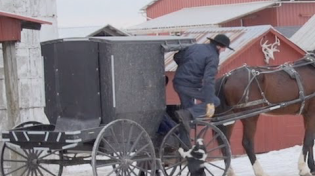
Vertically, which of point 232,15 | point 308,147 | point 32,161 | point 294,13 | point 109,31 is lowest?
point 308,147

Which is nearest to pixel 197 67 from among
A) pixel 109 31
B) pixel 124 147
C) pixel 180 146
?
pixel 180 146

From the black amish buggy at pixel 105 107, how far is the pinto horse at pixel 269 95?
1.47 metres

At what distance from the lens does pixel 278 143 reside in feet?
63.0

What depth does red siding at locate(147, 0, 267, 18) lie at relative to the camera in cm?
4459

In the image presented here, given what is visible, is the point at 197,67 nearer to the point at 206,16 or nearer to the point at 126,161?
the point at 126,161

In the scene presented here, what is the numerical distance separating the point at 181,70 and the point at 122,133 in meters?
1.54

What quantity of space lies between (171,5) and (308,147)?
35.9m

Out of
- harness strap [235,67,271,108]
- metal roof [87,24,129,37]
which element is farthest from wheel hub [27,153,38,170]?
metal roof [87,24,129,37]

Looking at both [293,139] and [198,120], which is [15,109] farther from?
[293,139]

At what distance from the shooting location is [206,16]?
3997cm

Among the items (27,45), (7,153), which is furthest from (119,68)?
(27,45)

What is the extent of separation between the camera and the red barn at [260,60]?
18.0m

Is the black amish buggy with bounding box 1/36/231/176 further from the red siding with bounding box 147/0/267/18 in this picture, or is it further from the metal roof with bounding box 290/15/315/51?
the red siding with bounding box 147/0/267/18

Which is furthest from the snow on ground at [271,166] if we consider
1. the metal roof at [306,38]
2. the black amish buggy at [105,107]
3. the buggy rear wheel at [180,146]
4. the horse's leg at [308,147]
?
the metal roof at [306,38]
